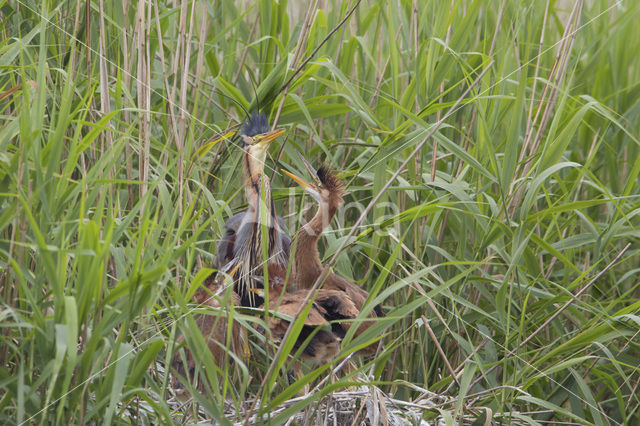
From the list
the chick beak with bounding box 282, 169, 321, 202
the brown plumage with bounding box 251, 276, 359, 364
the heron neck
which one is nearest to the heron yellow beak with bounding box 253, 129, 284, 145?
the chick beak with bounding box 282, 169, 321, 202

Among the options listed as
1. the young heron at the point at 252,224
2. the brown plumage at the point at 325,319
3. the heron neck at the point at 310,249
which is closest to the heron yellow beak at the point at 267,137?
the young heron at the point at 252,224

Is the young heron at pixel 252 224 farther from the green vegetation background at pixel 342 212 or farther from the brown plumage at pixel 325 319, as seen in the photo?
the brown plumage at pixel 325 319

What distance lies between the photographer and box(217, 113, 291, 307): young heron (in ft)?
8.07

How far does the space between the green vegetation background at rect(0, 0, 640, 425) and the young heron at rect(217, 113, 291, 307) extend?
64 mm

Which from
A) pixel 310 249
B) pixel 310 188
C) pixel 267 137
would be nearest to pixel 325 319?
pixel 310 249

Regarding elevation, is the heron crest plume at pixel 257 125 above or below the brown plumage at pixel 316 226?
above

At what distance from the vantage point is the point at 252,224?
2.46 meters

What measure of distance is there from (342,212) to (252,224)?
0.41m

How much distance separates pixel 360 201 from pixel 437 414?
940 millimetres

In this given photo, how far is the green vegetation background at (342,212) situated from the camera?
1.72 m

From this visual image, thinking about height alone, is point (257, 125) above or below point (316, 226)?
above

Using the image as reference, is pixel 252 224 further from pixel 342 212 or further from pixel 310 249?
pixel 342 212

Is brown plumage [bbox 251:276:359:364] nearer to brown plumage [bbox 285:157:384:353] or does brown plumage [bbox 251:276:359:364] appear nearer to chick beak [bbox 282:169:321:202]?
brown plumage [bbox 285:157:384:353]

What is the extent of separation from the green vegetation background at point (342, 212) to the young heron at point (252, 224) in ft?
0.21
